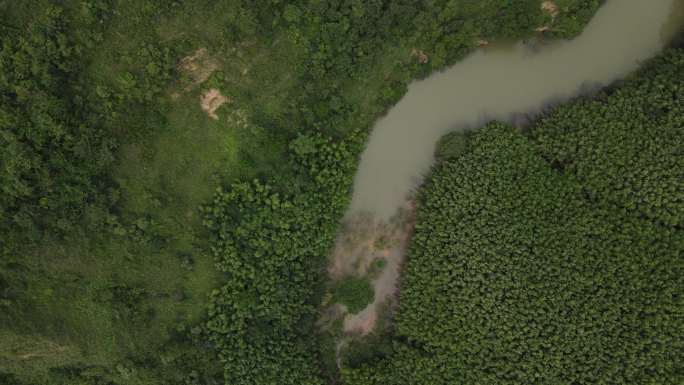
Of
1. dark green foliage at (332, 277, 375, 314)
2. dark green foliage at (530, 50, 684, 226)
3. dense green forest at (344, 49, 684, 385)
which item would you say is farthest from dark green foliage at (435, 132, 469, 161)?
dark green foliage at (332, 277, 375, 314)

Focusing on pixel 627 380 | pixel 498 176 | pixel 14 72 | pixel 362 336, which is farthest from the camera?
pixel 362 336

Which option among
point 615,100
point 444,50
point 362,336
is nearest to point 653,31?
point 615,100

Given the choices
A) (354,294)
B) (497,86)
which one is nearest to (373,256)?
(354,294)

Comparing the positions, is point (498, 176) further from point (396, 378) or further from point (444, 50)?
point (396, 378)

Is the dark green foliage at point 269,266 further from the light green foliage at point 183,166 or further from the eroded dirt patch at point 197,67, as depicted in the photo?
the eroded dirt patch at point 197,67

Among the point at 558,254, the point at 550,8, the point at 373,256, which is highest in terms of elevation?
the point at 550,8

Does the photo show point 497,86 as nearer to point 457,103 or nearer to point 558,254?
point 457,103
